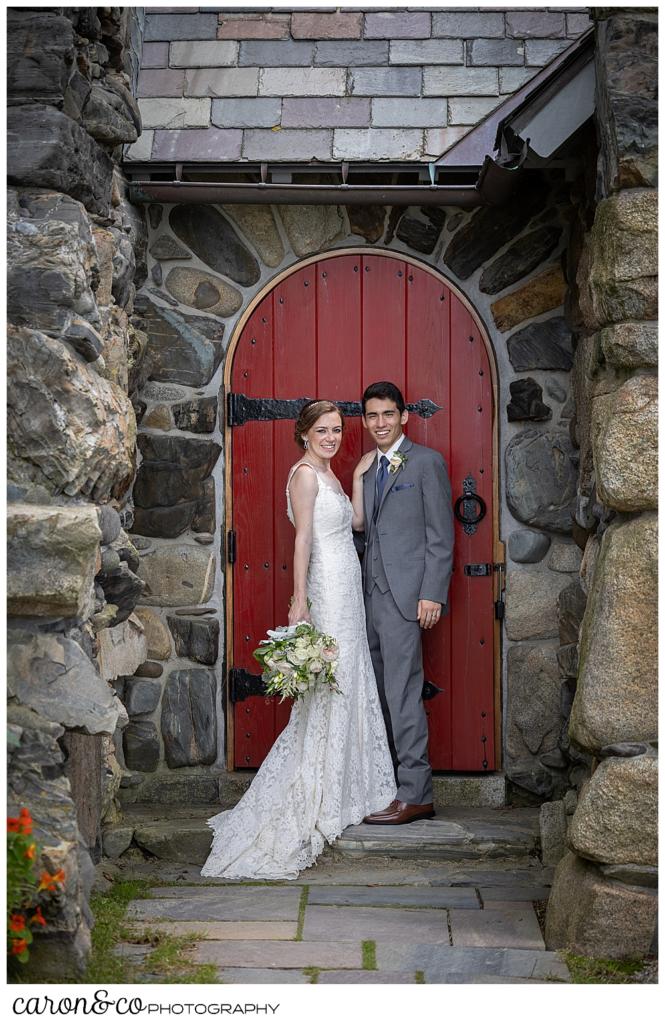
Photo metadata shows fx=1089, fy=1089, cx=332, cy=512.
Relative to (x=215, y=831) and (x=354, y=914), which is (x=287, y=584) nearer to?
(x=215, y=831)

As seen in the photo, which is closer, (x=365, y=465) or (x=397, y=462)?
(x=397, y=462)

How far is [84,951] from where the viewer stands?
3.09m

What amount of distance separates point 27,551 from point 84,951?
45.1 inches

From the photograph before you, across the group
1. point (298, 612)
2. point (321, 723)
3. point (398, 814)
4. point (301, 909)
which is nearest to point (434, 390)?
point (298, 612)

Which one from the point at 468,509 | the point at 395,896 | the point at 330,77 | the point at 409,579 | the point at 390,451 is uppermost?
the point at 330,77

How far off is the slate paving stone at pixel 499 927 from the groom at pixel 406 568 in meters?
0.74

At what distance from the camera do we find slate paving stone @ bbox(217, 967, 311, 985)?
317 cm

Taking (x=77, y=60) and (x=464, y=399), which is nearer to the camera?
(x=77, y=60)

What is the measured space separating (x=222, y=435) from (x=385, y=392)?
2.67 feet

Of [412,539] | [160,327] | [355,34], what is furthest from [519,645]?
Result: [355,34]

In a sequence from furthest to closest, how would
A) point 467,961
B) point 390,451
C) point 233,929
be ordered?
point 390,451, point 233,929, point 467,961

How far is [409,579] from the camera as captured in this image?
4.57 m

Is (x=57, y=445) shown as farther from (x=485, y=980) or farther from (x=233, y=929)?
(x=485, y=980)

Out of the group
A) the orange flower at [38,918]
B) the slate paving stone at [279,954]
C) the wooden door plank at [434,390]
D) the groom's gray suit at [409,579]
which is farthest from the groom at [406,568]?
the orange flower at [38,918]
